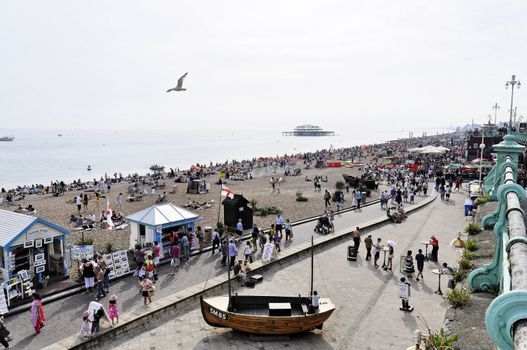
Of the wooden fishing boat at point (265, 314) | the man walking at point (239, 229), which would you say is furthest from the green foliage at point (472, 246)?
the man walking at point (239, 229)

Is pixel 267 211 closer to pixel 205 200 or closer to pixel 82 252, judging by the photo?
pixel 205 200

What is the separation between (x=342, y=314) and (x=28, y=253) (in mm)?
9798

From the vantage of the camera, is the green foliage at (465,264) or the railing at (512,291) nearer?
the railing at (512,291)

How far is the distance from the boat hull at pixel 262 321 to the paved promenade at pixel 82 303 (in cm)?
227

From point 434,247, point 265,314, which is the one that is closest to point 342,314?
point 265,314

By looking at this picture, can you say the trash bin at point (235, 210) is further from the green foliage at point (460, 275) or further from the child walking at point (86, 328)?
the child walking at point (86, 328)

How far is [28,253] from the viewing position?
12867 millimetres

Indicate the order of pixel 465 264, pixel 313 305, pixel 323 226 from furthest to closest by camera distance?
pixel 323 226
pixel 465 264
pixel 313 305

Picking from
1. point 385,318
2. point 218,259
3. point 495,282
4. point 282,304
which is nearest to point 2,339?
point 282,304

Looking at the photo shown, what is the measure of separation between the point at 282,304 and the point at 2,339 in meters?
6.36

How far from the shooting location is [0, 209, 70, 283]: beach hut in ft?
39.3

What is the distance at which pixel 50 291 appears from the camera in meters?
12.4

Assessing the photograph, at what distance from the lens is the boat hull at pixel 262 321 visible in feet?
31.8

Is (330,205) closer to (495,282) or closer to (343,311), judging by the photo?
(343,311)
